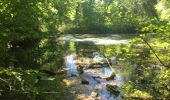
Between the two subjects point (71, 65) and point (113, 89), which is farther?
point (71, 65)

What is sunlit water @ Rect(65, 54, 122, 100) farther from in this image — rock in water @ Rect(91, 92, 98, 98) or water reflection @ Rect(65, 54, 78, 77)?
rock in water @ Rect(91, 92, 98, 98)

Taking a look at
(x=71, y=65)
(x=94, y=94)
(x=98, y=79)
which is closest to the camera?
(x=94, y=94)

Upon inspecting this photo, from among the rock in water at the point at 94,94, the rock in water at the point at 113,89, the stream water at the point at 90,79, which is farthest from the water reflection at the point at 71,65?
the rock in water at the point at 94,94

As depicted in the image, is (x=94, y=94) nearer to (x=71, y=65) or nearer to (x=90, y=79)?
(x=90, y=79)

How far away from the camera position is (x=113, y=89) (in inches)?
456

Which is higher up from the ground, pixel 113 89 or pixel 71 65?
pixel 71 65

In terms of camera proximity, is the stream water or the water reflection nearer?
the stream water

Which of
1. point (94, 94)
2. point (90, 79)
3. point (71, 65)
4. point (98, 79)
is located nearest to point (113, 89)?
point (94, 94)

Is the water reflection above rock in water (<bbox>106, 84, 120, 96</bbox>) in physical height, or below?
above

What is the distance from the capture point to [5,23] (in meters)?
→ 10.4

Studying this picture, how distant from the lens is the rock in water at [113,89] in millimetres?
11177

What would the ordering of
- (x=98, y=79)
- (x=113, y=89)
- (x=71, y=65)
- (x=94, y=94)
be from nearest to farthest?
1. (x=94, y=94)
2. (x=113, y=89)
3. (x=98, y=79)
4. (x=71, y=65)

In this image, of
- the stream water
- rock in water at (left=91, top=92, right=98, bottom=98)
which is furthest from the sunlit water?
rock in water at (left=91, top=92, right=98, bottom=98)

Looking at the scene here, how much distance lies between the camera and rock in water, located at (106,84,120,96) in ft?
36.7
